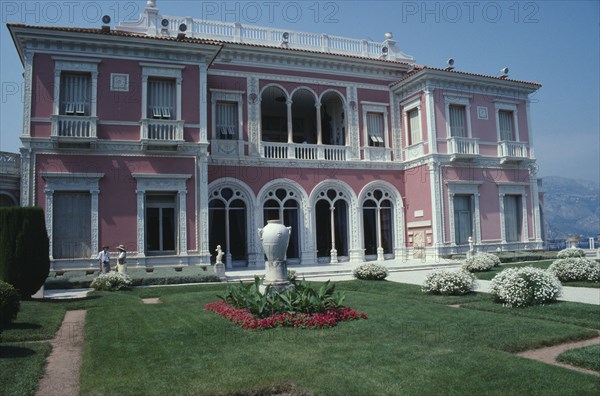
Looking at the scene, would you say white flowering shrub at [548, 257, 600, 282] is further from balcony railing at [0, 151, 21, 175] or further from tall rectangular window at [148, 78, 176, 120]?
balcony railing at [0, 151, 21, 175]

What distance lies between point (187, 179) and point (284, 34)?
1106 centimetres

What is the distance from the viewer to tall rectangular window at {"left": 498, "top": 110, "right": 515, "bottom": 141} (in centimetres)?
2955

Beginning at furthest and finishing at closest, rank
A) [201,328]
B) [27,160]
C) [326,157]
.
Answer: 1. [326,157]
2. [27,160]
3. [201,328]

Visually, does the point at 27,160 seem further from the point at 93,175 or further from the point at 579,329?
the point at 579,329

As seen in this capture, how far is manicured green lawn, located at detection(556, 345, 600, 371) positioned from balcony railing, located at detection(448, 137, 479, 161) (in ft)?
65.8

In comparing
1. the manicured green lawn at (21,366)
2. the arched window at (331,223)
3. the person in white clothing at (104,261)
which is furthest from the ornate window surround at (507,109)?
the manicured green lawn at (21,366)

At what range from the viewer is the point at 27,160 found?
20.0 metres

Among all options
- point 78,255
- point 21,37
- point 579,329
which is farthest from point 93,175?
point 579,329

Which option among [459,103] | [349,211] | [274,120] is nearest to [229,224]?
[349,211]

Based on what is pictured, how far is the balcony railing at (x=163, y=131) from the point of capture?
70.1ft

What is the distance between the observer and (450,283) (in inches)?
555

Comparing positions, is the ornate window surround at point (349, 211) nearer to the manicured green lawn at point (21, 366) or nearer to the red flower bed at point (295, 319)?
the red flower bed at point (295, 319)

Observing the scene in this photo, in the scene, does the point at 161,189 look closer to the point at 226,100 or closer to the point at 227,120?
the point at 227,120

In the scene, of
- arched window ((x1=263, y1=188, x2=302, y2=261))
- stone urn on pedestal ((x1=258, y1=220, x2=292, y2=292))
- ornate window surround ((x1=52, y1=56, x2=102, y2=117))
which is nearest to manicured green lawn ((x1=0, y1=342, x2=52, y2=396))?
stone urn on pedestal ((x1=258, y1=220, x2=292, y2=292))
